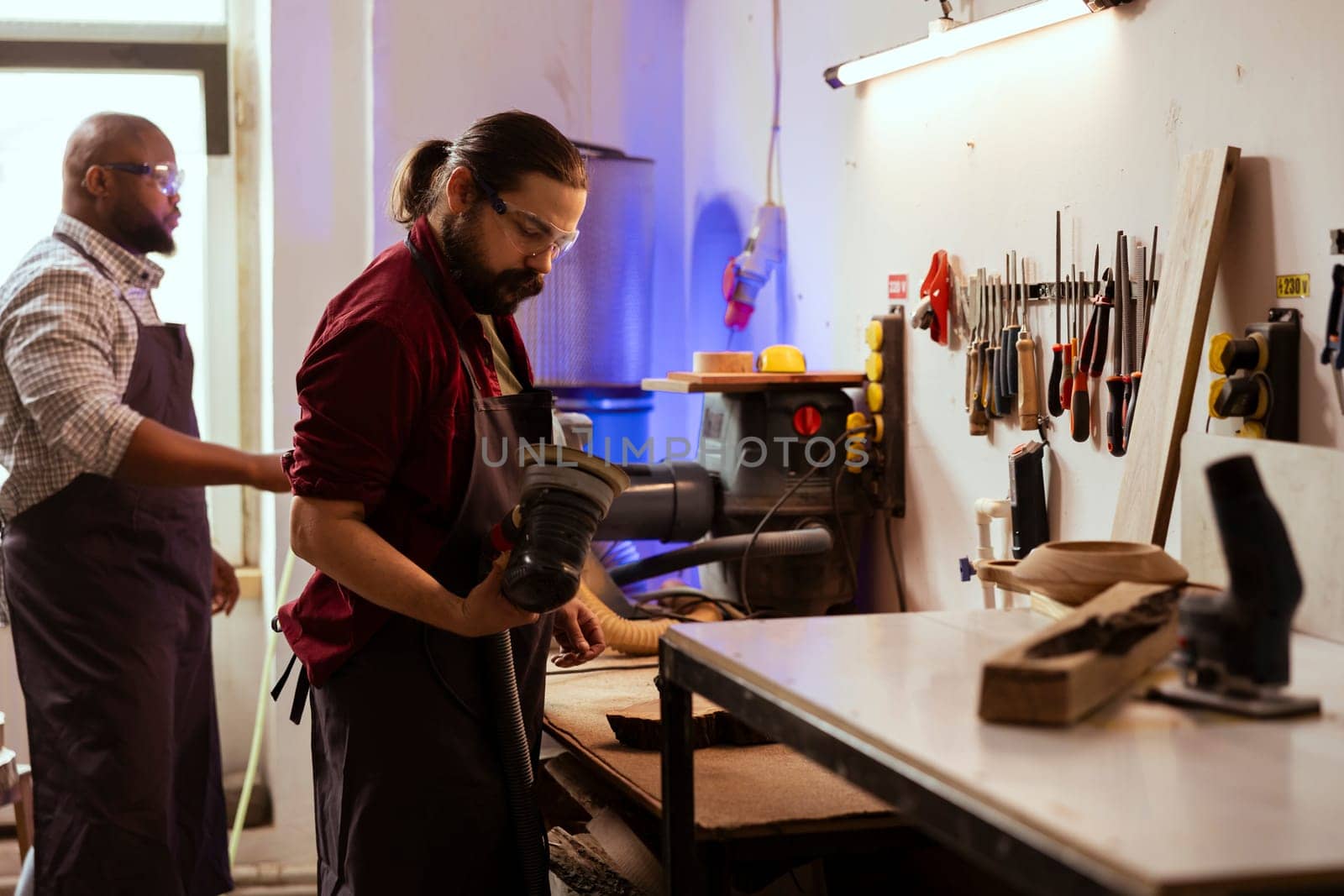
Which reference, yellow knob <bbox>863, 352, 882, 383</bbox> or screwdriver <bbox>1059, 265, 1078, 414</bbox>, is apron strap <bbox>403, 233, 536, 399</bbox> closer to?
screwdriver <bbox>1059, 265, 1078, 414</bbox>

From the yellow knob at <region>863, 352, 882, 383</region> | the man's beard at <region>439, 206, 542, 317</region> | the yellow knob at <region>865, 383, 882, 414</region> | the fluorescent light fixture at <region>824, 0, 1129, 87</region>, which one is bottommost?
the yellow knob at <region>865, 383, 882, 414</region>

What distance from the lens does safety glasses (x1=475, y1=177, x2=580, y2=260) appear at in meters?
1.77

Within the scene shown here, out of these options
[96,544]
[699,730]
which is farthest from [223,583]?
[699,730]

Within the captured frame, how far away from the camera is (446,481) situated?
1.72 meters

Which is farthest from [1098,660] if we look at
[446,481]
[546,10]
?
[546,10]

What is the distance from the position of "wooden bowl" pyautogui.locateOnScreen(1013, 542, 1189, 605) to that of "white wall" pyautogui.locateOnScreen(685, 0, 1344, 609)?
1.27ft

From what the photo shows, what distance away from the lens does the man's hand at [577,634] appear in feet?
6.93

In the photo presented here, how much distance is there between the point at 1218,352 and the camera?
1717mm

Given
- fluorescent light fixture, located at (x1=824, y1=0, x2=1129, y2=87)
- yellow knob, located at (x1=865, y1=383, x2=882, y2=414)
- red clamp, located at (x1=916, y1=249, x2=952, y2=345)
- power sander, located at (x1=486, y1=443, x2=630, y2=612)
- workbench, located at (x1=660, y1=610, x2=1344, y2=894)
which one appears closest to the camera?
workbench, located at (x1=660, y1=610, x2=1344, y2=894)

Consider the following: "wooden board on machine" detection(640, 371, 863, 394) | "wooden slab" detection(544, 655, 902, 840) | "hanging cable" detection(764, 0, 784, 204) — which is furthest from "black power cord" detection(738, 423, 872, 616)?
"hanging cable" detection(764, 0, 784, 204)

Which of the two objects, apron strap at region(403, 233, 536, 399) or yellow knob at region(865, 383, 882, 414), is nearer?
apron strap at region(403, 233, 536, 399)

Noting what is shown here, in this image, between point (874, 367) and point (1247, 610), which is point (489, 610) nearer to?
point (1247, 610)

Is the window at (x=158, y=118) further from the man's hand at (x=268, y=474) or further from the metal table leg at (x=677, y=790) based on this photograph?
the metal table leg at (x=677, y=790)

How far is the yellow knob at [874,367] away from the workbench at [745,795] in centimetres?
92
